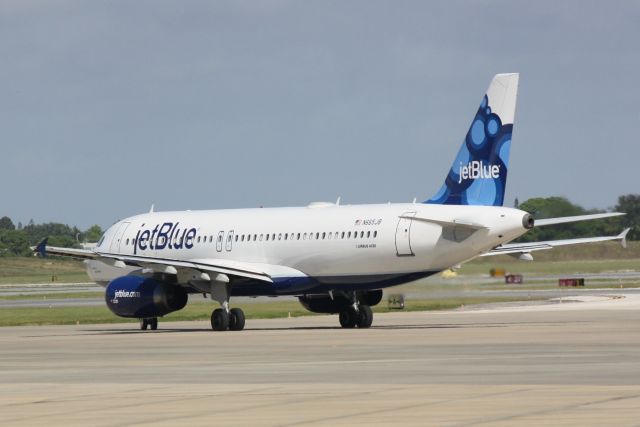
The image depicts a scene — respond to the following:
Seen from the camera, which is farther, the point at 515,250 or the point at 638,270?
the point at 638,270

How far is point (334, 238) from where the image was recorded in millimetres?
47375

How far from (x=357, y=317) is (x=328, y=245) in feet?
9.07

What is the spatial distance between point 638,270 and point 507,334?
3447 inches

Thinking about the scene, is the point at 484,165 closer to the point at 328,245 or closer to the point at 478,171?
the point at 478,171

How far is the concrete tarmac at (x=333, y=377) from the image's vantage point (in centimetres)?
1845

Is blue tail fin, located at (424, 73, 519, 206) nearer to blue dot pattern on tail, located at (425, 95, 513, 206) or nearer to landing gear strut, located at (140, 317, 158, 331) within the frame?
blue dot pattern on tail, located at (425, 95, 513, 206)

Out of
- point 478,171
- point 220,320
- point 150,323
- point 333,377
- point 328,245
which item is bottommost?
point 333,377

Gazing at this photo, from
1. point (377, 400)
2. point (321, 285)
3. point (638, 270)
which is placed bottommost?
point (377, 400)

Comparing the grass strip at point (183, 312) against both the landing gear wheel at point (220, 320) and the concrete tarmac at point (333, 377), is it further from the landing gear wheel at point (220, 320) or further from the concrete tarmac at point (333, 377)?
the concrete tarmac at point (333, 377)

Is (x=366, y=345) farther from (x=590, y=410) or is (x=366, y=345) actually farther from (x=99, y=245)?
(x=99, y=245)

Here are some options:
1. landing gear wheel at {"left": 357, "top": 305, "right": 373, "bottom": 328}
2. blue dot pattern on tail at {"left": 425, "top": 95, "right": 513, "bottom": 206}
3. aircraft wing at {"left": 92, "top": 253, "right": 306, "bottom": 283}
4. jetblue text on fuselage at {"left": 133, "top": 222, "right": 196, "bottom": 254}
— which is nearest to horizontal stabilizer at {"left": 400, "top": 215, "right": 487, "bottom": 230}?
blue dot pattern on tail at {"left": 425, "top": 95, "right": 513, "bottom": 206}

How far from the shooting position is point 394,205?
153ft

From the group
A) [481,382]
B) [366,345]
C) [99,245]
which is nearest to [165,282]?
[99,245]

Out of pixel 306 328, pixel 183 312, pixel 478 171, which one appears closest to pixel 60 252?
pixel 306 328
